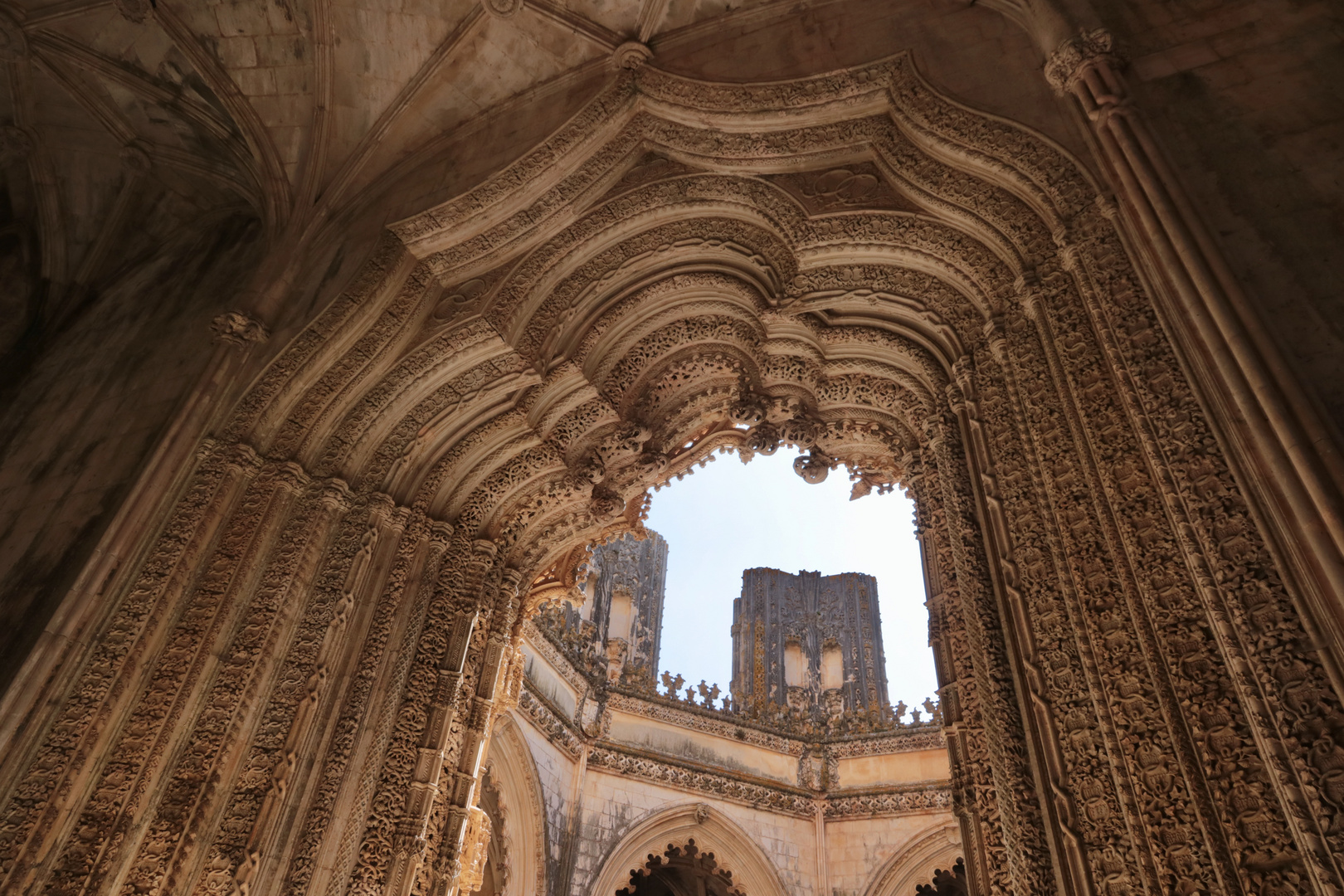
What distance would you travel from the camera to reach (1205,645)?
2.84 m

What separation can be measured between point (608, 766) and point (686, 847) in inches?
69.2

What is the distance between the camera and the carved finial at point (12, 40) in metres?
6.73

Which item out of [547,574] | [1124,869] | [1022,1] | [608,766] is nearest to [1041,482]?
[1124,869]

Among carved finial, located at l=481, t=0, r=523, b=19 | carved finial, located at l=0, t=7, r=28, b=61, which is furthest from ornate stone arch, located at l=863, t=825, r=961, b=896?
carved finial, located at l=0, t=7, r=28, b=61

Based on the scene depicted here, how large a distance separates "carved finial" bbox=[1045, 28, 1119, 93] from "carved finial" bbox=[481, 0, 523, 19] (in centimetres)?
409

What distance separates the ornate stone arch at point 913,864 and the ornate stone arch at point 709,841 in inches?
54.3

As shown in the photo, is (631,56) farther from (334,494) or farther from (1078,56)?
(334,494)

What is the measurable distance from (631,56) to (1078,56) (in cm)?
327

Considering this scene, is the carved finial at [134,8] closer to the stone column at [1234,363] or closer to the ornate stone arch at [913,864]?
the stone column at [1234,363]

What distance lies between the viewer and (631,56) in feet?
20.7

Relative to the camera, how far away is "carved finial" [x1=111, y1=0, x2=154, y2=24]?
21.6ft

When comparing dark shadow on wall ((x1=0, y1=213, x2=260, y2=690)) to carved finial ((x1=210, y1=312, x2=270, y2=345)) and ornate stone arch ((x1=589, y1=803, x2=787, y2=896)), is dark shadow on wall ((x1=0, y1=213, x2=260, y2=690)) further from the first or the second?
ornate stone arch ((x1=589, y1=803, x2=787, y2=896))

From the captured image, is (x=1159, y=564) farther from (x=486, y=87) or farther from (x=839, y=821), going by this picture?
(x=839, y=821)

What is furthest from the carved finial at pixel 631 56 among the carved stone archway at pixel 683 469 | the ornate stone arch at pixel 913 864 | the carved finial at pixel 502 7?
the ornate stone arch at pixel 913 864
